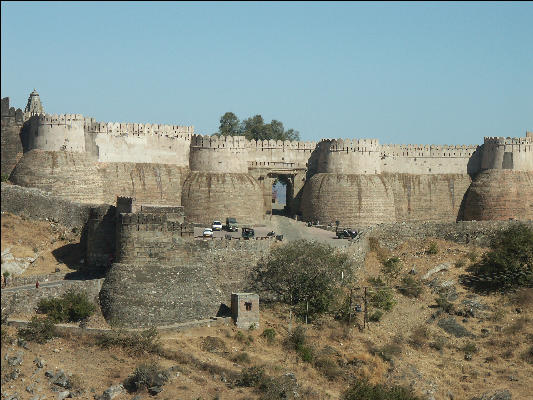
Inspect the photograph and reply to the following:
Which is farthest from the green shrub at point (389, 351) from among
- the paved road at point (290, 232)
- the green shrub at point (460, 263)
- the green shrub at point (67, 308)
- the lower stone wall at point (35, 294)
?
the green shrub at point (67, 308)

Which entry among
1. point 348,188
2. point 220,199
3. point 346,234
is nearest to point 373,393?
point 346,234

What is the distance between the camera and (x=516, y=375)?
4172 centimetres

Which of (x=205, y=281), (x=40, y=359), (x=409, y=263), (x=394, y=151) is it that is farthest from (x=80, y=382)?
(x=394, y=151)

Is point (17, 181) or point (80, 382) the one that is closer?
point (80, 382)

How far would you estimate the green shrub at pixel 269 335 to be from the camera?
4097 centimetres

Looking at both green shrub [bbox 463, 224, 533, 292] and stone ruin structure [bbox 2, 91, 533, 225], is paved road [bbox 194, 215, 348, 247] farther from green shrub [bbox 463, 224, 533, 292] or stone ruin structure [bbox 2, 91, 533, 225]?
green shrub [bbox 463, 224, 533, 292]

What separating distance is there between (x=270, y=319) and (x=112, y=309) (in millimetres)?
7186

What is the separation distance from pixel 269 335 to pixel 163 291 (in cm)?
485

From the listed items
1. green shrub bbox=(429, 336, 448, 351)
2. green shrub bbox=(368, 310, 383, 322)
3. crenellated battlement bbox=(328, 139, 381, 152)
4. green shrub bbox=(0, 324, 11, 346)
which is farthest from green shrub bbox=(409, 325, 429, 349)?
crenellated battlement bbox=(328, 139, 381, 152)

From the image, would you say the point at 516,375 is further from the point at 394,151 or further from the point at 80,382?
the point at 394,151

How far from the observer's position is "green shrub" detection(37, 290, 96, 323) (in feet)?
129

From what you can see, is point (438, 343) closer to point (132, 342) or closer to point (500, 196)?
point (132, 342)

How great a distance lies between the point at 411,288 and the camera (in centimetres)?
4884

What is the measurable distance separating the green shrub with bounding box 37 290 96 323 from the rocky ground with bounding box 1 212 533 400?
594mm
